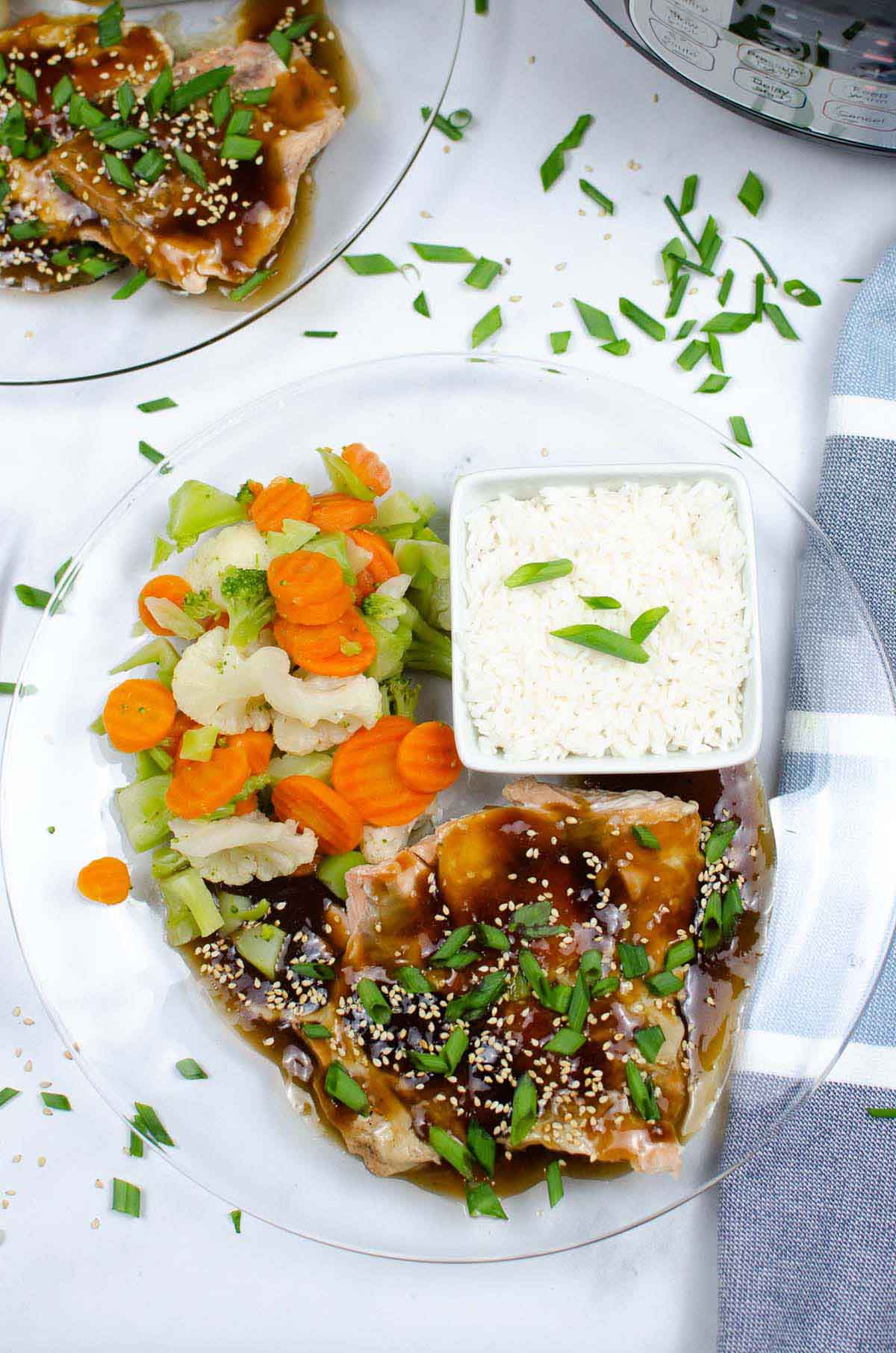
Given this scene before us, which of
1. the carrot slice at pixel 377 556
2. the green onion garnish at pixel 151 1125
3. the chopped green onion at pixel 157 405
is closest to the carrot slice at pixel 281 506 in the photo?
the carrot slice at pixel 377 556

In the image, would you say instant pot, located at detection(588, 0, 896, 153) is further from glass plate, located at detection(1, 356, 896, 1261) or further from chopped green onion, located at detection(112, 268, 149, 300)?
chopped green onion, located at detection(112, 268, 149, 300)

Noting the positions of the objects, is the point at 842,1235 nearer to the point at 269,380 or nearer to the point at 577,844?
the point at 577,844

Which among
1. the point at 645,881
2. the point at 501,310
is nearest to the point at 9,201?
the point at 501,310

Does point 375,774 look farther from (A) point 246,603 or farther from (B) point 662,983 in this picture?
(B) point 662,983

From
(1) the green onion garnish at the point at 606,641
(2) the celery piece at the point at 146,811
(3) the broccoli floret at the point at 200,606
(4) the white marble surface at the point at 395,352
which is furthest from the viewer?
(4) the white marble surface at the point at 395,352

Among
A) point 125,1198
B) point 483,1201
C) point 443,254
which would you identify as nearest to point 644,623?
point 443,254

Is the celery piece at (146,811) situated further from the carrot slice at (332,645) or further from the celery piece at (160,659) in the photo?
the carrot slice at (332,645)
